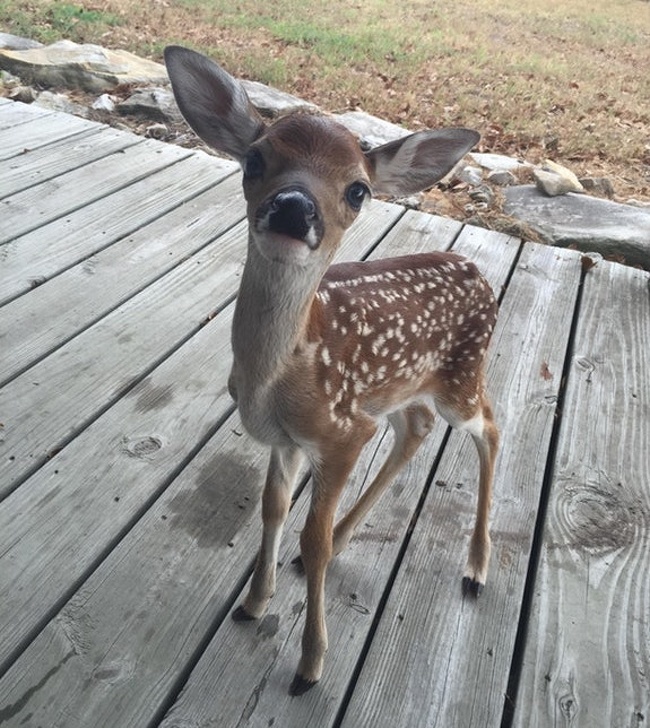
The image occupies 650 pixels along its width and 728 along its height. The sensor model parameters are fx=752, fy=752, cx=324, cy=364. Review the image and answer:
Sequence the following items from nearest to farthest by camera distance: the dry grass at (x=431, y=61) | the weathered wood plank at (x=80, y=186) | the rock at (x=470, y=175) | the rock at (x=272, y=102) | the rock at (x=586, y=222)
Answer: the weathered wood plank at (x=80, y=186) → the rock at (x=586, y=222) → the rock at (x=470, y=175) → the rock at (x=272, y=102) → the dry grass at (x=431, y=61)

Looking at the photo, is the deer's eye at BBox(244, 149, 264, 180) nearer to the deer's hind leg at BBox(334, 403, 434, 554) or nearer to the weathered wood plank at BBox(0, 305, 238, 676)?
the deer's hind leg at BBox(334, 403, 434, 554)

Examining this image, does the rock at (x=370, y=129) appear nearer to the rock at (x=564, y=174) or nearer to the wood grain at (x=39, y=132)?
the rock at (x=564, y=174)

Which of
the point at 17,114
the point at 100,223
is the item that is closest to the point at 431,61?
the point at 17,114

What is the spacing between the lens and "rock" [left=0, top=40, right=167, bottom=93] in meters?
5.70

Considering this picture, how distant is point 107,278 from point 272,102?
3150 mm

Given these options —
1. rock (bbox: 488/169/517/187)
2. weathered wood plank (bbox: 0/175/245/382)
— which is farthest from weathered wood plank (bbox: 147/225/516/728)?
rock (bbox: 488/169/517/187)

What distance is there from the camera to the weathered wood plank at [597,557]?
5.67 feet

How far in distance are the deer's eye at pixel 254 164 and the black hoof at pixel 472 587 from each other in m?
1.16

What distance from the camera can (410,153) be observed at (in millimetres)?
1725

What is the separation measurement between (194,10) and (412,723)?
8890mm

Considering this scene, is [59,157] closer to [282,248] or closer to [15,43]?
[282,248]

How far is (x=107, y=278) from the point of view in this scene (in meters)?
3.05

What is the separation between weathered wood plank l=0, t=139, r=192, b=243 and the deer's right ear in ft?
5.89

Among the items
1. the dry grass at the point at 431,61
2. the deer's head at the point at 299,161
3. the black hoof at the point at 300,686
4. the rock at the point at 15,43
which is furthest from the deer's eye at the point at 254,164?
the rock at the point at 15,43
